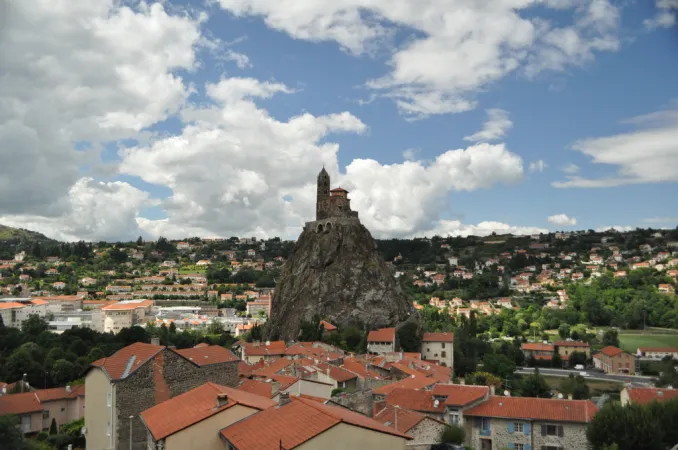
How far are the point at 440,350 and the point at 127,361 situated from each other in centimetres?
4648

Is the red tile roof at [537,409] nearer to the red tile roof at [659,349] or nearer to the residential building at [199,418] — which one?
the residential building at [199,418]

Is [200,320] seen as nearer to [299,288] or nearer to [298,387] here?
[299,288]

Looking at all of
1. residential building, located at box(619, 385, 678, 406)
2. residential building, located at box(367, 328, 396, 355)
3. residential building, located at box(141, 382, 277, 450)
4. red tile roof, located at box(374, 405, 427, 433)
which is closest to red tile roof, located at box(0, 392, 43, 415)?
residential building, located at box(141, 382, 277, 450)

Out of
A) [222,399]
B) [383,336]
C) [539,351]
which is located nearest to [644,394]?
[222,399]

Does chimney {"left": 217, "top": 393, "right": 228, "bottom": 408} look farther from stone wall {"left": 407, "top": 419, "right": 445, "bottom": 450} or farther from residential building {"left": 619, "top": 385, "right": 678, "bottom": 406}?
residential building {"left": 619, "top": 385, "right": 678, "bottom": 406}

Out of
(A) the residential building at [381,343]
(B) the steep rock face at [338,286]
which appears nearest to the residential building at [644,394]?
(A) the residential building at [381,343]

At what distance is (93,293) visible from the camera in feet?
472

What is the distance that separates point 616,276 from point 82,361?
124 m

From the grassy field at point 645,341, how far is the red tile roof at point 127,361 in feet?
242

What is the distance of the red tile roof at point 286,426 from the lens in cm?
1242

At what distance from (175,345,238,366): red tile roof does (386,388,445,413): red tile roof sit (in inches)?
363

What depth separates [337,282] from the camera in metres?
79.1

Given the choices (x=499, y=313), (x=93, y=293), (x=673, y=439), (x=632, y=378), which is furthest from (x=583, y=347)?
(x=93, y=293)

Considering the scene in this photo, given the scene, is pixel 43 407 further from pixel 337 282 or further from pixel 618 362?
pixel 618 362
